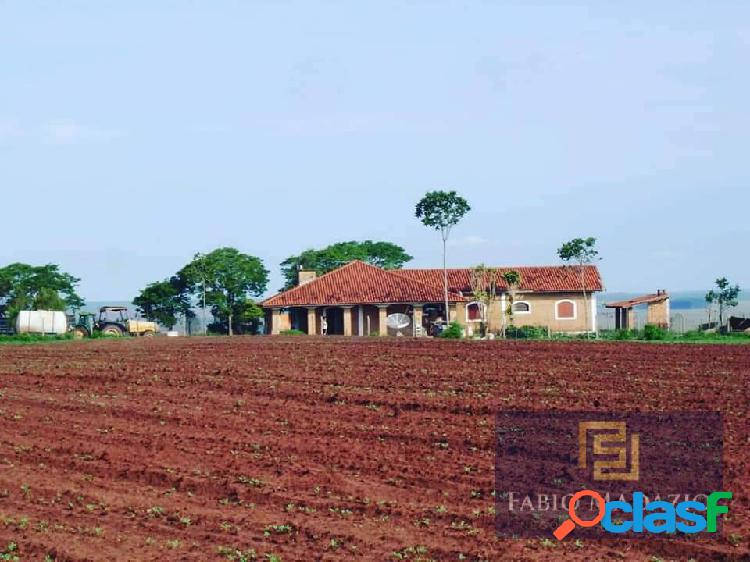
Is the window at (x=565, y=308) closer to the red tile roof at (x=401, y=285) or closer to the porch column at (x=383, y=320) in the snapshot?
the red tile roof at (x=401, y=285)

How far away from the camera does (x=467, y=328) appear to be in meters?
57.3

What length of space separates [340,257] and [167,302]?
16.1 m

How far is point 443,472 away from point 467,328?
138 ft

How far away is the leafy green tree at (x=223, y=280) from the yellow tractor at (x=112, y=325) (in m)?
13.5

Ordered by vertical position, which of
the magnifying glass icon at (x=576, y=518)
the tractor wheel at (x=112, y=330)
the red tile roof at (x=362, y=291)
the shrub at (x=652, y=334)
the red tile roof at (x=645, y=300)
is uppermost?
the red tile roof at (x=362, y=291)

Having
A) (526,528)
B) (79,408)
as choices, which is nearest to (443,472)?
(526,528)

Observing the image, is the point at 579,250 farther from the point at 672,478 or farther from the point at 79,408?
the point at 672,478

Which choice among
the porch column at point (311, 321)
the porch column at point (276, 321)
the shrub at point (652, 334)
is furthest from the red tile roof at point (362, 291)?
the shrub at point (652, 334)

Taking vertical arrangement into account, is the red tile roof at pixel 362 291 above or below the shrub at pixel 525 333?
above

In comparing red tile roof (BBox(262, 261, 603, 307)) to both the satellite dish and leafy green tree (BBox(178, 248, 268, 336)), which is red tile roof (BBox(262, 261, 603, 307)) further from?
leafy green tree (BBox(178, 248, 268, 336))

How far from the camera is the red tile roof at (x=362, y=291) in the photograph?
60.2 metres

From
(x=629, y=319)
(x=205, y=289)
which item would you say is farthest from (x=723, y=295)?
(x=205, y=289)

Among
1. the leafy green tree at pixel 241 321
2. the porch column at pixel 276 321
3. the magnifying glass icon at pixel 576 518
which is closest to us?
the magnifying glass icon at pixel 576 518

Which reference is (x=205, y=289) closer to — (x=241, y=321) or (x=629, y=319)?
(x=241, y=321)
